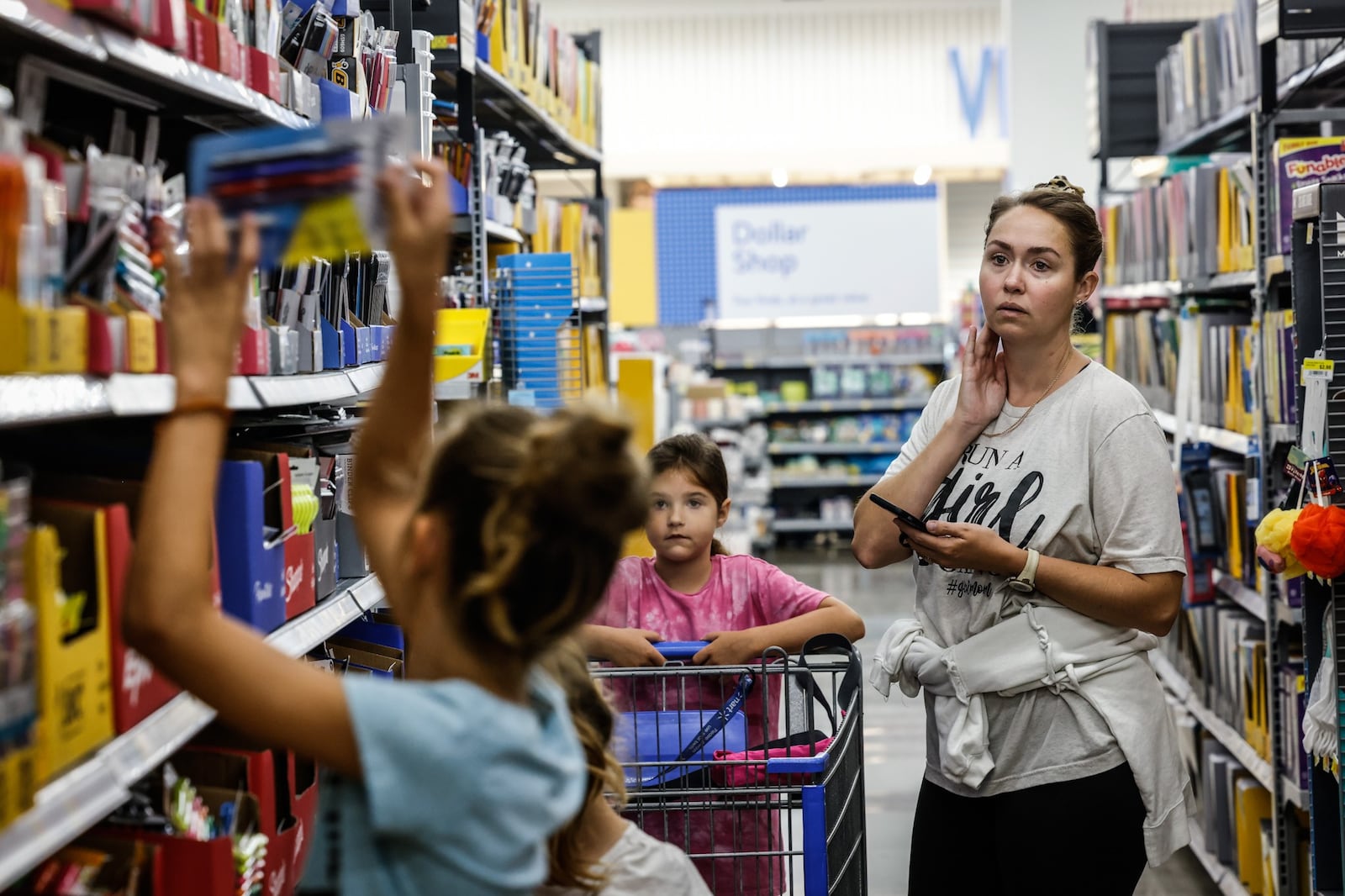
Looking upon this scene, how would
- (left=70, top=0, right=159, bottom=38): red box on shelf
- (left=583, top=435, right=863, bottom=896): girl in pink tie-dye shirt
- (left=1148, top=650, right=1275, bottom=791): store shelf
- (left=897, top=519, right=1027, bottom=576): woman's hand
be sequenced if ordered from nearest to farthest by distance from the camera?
(left=70, top=0, right=159, bottom=38): red box on shelf → (left=897, top=519, right=1027, bottom=576): woman's hand → (left=583, top=435, right=863, bottom=896): girl in pink tie-dye shirt → (left=1148, top=650, right=1275, bottom=791): store shelf

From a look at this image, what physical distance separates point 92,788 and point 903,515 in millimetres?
1330

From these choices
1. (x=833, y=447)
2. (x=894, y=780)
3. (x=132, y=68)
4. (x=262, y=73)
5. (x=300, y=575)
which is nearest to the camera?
(x=132, y=68)

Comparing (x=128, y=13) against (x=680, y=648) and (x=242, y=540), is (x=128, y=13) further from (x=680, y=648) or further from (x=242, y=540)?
(x=680, y=648)

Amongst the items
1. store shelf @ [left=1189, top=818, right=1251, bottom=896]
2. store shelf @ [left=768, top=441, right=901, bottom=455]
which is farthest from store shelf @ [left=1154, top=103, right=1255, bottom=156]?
store shelf @ [left=768, top=441, right=901, bottom=455]

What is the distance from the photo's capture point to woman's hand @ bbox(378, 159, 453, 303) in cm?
114

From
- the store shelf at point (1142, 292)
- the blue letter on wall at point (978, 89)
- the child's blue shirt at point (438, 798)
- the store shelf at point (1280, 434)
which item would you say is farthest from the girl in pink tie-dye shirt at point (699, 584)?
the blue letter on wall at point (978, 89)

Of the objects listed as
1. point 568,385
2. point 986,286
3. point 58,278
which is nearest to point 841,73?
point 568,385

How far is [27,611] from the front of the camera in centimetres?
117

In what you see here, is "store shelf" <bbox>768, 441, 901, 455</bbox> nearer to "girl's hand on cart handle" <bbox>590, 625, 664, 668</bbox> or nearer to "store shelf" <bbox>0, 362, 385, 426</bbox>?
"girl's hand on cart handle" <bbox>590, 625, 664, 668</bbox>

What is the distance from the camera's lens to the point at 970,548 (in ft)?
6.97

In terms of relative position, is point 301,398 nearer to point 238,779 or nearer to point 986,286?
point 238,779

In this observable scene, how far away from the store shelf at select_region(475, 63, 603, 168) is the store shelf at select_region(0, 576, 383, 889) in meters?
2.77

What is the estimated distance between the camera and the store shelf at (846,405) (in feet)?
Result: 38.3

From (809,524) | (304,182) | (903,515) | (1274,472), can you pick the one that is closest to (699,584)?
(903,515)
